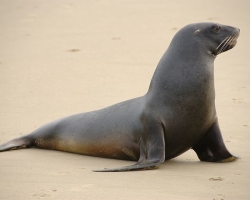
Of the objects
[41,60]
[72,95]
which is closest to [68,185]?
[72,95]

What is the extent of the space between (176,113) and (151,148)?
0.37 m

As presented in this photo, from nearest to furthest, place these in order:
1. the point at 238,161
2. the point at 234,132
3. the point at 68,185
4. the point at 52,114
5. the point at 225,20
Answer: the point at 68,185
the point at 238,161
the point at 234,132
the point at 52,114
the point at 225,20

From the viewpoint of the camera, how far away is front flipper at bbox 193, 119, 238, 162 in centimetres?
576

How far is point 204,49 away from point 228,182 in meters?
1.35

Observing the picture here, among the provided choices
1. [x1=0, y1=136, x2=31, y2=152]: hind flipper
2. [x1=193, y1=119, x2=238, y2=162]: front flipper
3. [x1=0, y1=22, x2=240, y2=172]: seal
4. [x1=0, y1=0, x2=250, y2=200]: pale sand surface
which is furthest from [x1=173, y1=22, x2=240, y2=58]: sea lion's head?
[x1=0, y1=136, x2=31, y2=152]: hind flipper

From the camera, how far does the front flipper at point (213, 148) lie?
5.76 metres

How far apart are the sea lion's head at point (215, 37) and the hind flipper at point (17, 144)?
2.09 meters

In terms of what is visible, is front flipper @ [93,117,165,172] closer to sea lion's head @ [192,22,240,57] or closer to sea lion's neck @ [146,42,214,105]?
sea lion's neck @ [146,42,214,105]

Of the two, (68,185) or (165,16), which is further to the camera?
(165,16)

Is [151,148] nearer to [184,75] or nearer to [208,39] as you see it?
[184,75]

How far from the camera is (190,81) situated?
18.3 ft

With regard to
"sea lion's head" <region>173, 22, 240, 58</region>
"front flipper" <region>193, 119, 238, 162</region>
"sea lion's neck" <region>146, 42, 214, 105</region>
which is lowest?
"front flipper" <region>193, 119, 238, 162</region>

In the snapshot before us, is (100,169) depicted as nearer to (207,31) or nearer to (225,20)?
(207,31)

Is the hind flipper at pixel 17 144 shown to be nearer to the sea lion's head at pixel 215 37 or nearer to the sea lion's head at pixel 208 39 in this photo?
the sea lion's head at pixel 208 39
